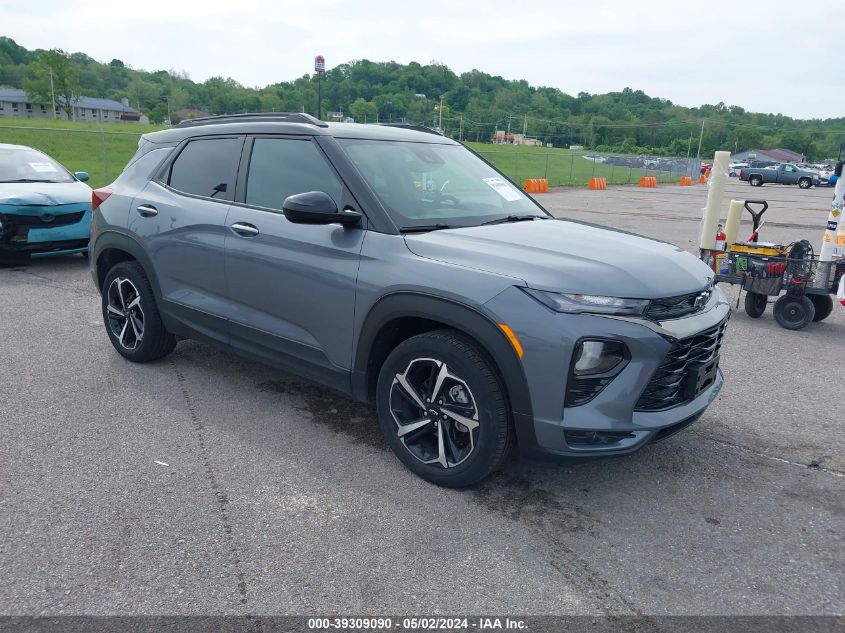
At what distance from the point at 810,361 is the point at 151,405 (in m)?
5.34

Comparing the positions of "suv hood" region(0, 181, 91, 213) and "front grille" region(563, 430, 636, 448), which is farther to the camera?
"suv hood" region(0, 181, 91, 213)

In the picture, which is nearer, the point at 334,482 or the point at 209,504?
the point at 209,504

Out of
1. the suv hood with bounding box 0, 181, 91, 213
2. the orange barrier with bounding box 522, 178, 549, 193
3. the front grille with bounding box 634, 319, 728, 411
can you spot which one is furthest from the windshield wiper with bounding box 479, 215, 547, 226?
the orange barrier with bounding box 522, 178, 549, 193

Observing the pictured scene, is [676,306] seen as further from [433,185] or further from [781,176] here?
[781,176]

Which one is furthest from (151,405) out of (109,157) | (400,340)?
(109,157)

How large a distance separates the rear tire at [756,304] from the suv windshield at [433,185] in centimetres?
423

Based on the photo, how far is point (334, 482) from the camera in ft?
11.5

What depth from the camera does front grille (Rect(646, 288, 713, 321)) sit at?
121 inches

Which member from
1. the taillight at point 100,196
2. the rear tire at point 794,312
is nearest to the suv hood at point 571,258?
the taillight at point 100,196

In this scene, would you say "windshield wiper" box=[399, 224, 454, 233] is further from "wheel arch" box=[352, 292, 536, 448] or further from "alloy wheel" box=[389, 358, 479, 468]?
"alloy wheel" box=[389, 358, 479, 468]

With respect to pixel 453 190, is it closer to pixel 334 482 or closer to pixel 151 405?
pixel 334 482

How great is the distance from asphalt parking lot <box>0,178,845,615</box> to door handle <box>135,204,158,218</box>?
117cm

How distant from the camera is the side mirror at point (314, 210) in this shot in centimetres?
346

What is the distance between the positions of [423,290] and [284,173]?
1.38 meters
